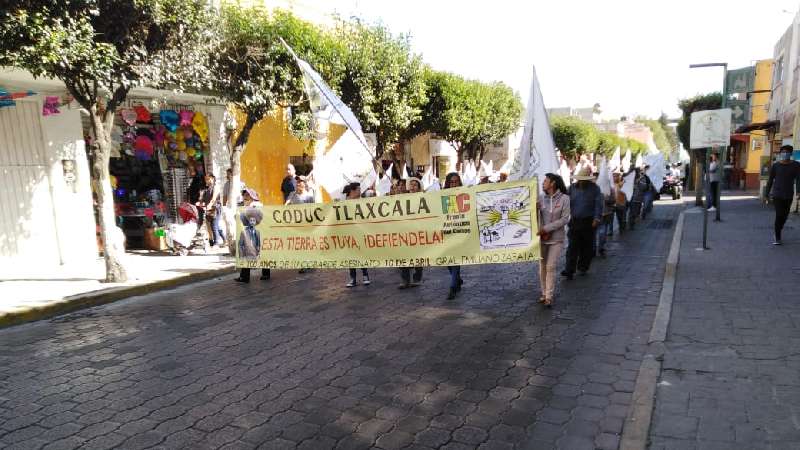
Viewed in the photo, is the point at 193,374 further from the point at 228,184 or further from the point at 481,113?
the point at 481,113

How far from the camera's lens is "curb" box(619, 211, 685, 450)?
131 inches

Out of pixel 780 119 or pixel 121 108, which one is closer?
pixel 121 108

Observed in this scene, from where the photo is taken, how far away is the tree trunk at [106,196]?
8.30 m

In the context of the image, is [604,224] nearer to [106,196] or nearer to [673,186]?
[106,196]

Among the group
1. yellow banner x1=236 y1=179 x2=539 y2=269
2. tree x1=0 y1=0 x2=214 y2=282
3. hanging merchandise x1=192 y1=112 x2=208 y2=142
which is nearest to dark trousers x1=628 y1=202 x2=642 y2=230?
yellow banner x1=236 y1=179 x2=539 y2=269

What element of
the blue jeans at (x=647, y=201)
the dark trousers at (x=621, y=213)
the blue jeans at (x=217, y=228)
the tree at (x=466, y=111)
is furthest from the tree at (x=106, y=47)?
→ the blue jeans at (x=647, y=201)

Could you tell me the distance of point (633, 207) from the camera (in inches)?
554

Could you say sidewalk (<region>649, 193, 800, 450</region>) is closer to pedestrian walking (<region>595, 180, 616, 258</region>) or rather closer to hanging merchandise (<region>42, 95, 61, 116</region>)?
pedestrian walking (<region>595, 180, 616, 258</region>)

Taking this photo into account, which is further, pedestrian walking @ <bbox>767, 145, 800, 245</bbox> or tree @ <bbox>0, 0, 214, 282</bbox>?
pedestrian walking @ <bbox>767, 145, 800, 245</bbox>

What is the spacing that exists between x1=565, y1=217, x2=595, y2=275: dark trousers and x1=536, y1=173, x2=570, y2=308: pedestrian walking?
5.69ft

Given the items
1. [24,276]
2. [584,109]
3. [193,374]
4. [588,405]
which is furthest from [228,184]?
[584,109]

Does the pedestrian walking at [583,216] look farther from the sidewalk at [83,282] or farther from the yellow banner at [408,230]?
the sidewalk at [83,282]

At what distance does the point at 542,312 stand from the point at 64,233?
10.0 metres

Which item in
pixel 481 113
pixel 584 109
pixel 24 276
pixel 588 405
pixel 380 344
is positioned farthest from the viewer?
pixel 584 109
